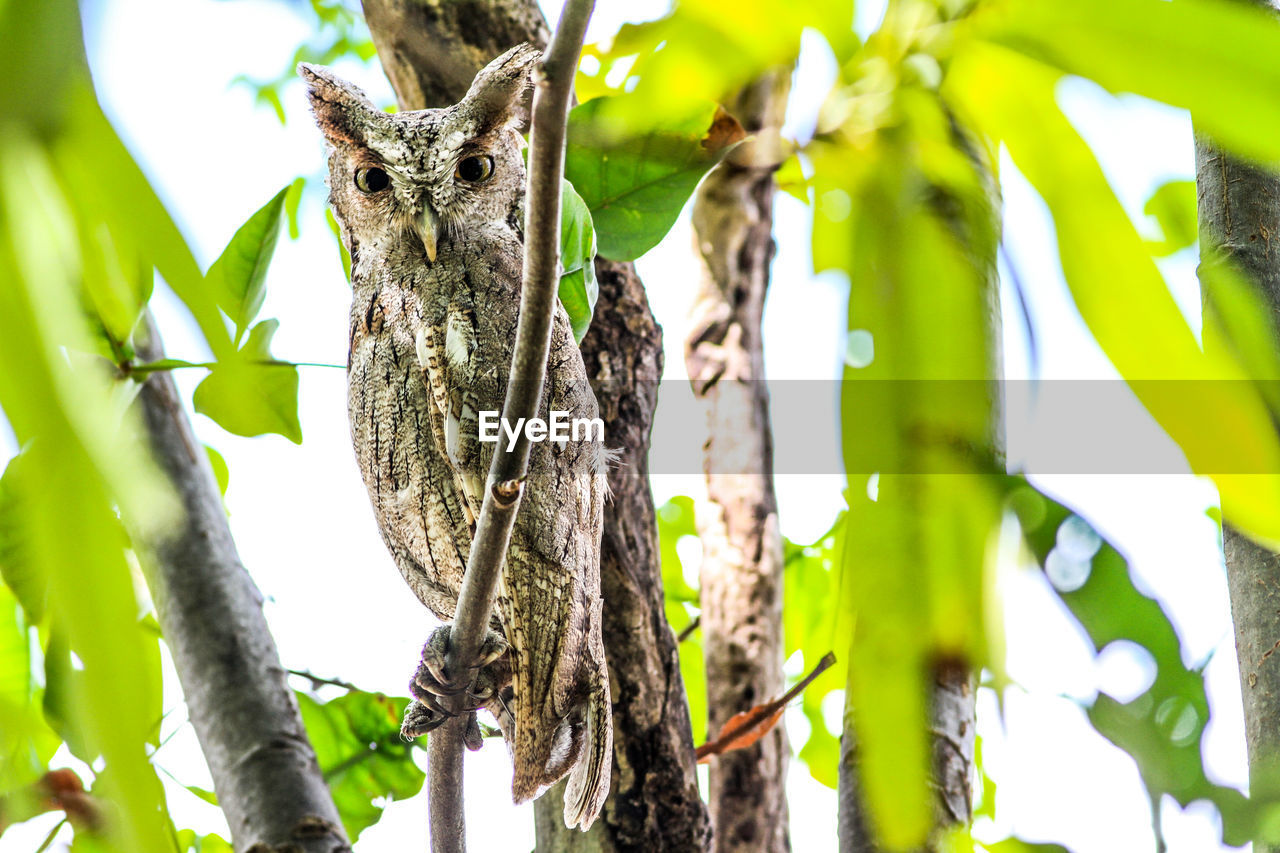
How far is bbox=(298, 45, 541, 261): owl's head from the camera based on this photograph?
0.91m

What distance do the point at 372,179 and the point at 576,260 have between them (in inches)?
10.0

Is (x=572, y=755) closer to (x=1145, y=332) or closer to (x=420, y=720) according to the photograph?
(x=420, y=720)

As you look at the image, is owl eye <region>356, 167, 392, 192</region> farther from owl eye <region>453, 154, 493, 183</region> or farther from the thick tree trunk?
the thick tree trunk

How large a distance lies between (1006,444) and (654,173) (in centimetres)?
71

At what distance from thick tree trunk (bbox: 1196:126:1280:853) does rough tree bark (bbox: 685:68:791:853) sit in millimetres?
703

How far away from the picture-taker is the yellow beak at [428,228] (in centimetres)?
93

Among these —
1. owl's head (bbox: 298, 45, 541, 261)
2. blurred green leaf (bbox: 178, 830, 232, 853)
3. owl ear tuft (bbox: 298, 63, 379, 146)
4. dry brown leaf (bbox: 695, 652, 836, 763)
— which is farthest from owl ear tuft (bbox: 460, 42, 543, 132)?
blurred green leaf (bbox: 178, 830, 232, 853)

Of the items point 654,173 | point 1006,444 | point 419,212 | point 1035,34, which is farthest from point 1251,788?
point 419,212

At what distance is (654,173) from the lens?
1005 millimetres

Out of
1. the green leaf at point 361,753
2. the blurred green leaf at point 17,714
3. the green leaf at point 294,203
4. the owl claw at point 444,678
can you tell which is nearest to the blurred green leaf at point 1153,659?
the blurred green leaf at point 17,714

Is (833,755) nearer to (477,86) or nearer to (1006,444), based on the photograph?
(477,86)

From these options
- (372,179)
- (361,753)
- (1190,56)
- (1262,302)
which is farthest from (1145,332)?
(361,753)

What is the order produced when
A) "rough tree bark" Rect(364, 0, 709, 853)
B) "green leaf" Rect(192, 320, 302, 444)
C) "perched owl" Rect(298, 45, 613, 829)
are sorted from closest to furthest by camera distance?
1. "perched owl" Rect(298, 45, 613, 829)
2. "green leaf" Rect(192, 320, 302, 444)
3. "rough tree bark" Rect(364, 0, 709, 853)

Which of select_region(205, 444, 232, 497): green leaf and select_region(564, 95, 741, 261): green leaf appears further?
select_region(205, 444, 232, 497): green leaf
